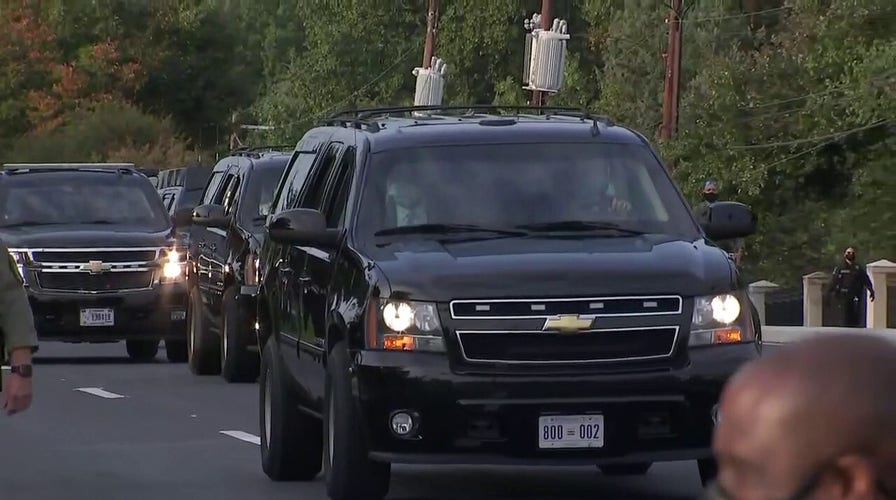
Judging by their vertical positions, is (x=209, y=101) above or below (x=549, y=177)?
below

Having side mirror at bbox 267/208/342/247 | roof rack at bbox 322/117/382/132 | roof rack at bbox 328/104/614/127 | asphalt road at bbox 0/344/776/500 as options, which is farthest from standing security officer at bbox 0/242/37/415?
roof rack at bbox 328/104/614/127

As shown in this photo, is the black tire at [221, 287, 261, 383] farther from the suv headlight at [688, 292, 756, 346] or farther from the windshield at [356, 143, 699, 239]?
the suv headlight at [688, 292, 756, 346]

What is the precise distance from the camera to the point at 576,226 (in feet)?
35.8

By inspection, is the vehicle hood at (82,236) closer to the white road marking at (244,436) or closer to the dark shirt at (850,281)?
the white road marking at (244,436)

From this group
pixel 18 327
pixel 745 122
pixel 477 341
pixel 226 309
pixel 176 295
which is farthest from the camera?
pixel 745 122

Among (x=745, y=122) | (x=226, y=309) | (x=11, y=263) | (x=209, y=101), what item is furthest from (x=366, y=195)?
(x=209, y=101)

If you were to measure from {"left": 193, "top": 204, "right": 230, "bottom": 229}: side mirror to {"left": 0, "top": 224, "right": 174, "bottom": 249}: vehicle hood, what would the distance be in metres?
2.41

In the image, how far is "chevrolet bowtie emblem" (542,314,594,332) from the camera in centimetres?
995

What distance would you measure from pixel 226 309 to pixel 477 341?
10.5 meters

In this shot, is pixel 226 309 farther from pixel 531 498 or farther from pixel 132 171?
pixel 531 498

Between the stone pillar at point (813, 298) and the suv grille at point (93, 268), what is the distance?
739 inches

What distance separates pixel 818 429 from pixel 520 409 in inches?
305

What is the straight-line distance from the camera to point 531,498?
11.2 m

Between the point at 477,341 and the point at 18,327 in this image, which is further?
the point at 477,341
